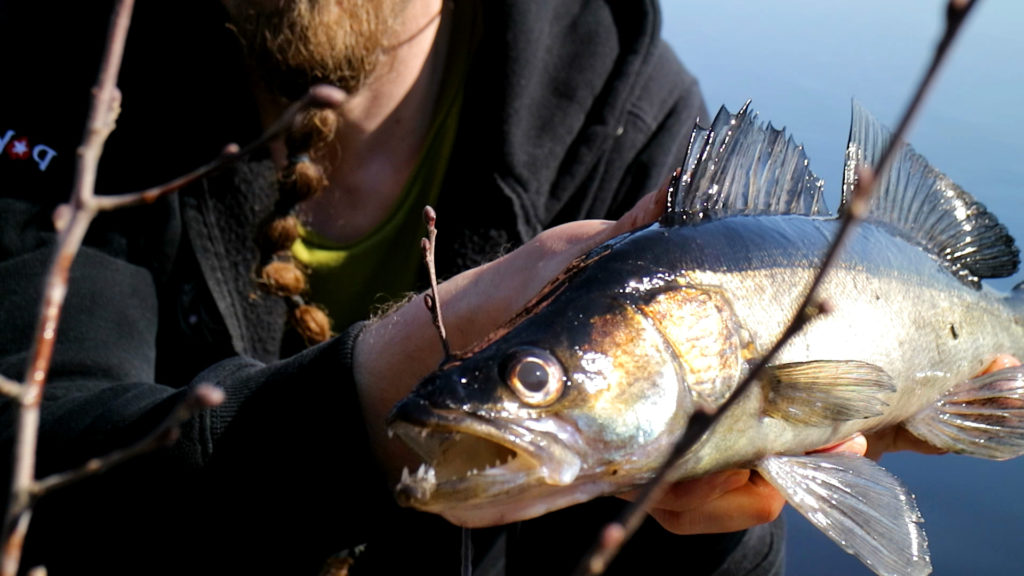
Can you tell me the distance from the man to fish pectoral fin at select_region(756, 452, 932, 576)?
32.7 inches

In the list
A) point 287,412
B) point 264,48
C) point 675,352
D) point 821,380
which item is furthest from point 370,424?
point 264,48

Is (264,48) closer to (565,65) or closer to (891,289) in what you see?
(565,65)

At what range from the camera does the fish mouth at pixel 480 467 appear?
100cm

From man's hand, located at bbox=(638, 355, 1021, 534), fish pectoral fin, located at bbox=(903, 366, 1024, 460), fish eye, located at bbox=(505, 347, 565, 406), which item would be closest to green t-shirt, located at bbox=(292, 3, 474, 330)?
man's hand, located at bbox=(638, 355, 1021, 534)

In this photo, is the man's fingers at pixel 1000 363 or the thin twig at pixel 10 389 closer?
the thin twig at pixel 10 389

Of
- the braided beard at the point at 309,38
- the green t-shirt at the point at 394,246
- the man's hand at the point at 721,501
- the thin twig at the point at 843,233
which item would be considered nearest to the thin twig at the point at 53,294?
the thin twig at the point at 843,233

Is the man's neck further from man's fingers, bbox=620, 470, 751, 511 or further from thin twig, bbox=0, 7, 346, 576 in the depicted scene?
thin twig, bbox=0, 7, 346, 576

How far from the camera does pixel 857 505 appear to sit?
4.47 ft

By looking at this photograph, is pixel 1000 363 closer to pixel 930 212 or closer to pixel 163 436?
pixel 930 212

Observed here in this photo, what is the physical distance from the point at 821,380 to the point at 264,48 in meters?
1.67

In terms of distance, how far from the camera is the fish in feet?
3.52

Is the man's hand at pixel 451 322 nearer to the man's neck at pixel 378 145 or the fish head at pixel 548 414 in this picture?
the fish head at pixel 548 414

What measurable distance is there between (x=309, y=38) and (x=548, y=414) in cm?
158

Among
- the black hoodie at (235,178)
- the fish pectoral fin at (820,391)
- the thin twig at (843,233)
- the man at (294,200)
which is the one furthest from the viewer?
the black hoodie at (235,178)
